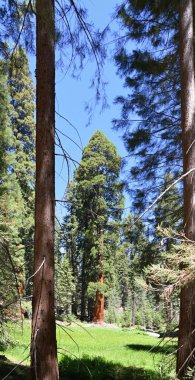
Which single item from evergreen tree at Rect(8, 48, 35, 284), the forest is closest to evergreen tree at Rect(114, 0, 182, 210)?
the forest

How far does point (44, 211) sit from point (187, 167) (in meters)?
1.75

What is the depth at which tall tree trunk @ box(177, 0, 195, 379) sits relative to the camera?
12.7 feet

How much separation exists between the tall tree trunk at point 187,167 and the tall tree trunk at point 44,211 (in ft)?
4.02

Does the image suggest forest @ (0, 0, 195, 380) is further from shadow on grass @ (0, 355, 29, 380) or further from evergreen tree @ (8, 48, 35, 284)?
evergreen tree @ (8, 48, 35, 284)

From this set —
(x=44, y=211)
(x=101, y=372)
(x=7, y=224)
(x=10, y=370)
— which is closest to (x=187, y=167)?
(x=44, y=211)

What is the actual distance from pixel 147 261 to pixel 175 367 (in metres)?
2.63

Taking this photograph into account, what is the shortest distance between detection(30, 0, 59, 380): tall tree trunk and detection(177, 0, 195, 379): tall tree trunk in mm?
1227

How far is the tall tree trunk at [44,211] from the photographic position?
133 inches

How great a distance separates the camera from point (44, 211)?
12.1ft

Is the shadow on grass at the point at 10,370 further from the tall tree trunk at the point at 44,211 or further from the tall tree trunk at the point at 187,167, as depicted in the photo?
the tall tree trunk at the point at 187,167

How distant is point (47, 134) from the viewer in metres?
3.84

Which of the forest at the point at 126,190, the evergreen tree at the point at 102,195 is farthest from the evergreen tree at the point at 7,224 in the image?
the evergreen tree at the point at 102,195

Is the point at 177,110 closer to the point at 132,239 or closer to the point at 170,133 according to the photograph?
the point at 170,133

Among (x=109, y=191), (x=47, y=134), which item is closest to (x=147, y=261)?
(x=47, y=134)
